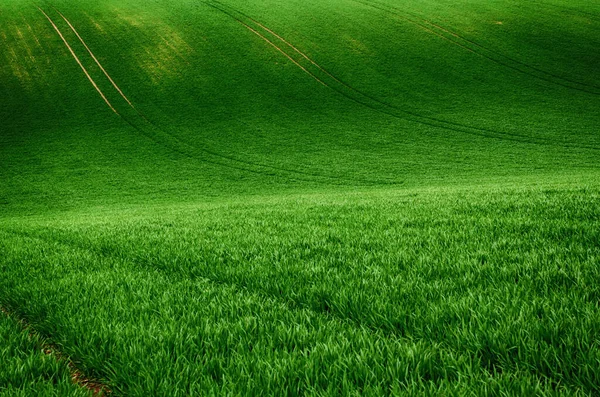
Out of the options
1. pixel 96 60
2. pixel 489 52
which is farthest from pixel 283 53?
pixel 489 52

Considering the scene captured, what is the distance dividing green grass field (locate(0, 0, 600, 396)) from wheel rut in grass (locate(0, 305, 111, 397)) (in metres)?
0.03

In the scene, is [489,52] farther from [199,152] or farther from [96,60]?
[96,60]

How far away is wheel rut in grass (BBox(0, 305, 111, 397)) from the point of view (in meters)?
2.38

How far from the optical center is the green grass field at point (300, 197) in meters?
2.41

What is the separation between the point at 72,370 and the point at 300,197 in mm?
15539

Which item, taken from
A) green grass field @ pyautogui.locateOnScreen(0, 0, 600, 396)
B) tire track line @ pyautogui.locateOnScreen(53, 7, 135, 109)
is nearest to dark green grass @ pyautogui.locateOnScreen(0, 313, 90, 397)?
green grass field @ pyautogui.locateOnScreen(0, 0, 600, 396)

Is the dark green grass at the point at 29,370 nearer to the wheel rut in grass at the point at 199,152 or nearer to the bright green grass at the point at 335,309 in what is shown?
Answer: the bright green grass at the point at 335,309

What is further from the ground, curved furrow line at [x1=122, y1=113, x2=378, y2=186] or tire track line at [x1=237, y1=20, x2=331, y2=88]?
tire track line at [x1=237, y1=20, x2=331, y2=88]

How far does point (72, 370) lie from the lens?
2.62 metres

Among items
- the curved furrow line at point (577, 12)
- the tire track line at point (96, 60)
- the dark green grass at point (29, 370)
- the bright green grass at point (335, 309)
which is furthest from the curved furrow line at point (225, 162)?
the curved furrow line at point (577, 12)

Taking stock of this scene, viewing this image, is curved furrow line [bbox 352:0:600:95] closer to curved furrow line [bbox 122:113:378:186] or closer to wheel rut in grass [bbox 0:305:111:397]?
curved furrow line [bbox 122:113:378:186]

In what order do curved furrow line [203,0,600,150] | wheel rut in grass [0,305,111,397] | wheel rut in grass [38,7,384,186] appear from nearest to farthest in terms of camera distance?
1. wheel rut in grass [0,305,111,397]
2. wheel rut in grass [38,7,384,186]
3. curved furrow line [203,0,600,150]

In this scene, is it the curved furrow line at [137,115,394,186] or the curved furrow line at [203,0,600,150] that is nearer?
the curved furrow line at [137,115,394,186]

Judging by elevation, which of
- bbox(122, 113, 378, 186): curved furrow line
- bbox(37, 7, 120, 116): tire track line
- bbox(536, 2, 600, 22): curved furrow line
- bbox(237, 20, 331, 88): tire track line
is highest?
bbox(536, 2, 600, 22): curved furrow line
